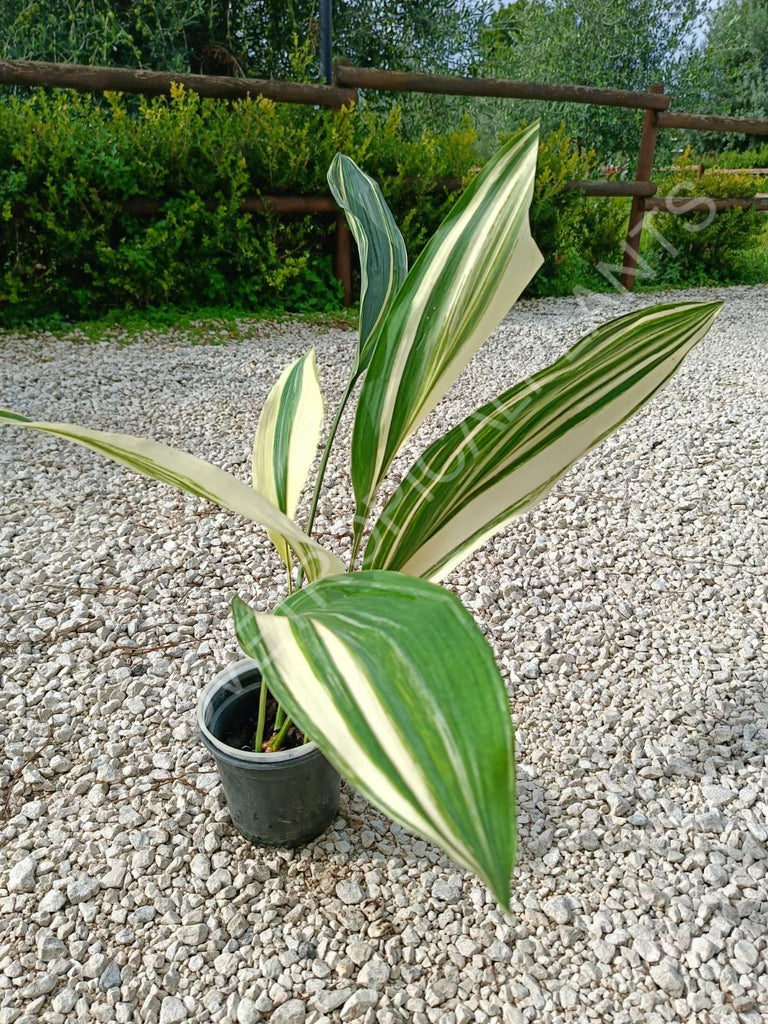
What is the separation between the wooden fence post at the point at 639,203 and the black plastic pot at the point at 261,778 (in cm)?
433

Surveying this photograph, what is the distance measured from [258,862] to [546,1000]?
41 cm

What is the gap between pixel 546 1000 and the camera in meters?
0.85

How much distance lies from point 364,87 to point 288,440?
3379 mm

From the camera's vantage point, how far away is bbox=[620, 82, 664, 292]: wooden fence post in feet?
14.4

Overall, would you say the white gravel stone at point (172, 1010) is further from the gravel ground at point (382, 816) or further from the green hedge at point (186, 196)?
the green hedge at point (186, 196)

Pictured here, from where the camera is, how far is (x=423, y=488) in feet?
2.47

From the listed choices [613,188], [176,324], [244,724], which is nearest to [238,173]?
[176,324]

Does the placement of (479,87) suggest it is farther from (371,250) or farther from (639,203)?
(371,250)

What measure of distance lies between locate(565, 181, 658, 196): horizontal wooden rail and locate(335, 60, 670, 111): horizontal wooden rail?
416 mm

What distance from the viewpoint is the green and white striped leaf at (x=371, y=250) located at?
2.81ft

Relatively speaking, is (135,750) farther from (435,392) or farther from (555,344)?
(555,344)

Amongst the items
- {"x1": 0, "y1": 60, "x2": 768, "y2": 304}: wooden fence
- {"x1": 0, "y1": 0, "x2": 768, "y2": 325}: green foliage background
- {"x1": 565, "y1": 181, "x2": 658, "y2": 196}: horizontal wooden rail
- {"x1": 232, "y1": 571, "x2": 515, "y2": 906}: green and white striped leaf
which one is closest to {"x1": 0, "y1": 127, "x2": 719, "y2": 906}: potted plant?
{"x1": 232, "y1": 571, "x2": 515, "y2": 906}: green and white striped leaf

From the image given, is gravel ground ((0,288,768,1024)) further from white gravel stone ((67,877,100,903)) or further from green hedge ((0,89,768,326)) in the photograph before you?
green hedge ((0,89,768,326))

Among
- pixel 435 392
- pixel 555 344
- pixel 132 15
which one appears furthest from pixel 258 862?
pixel 132 15
